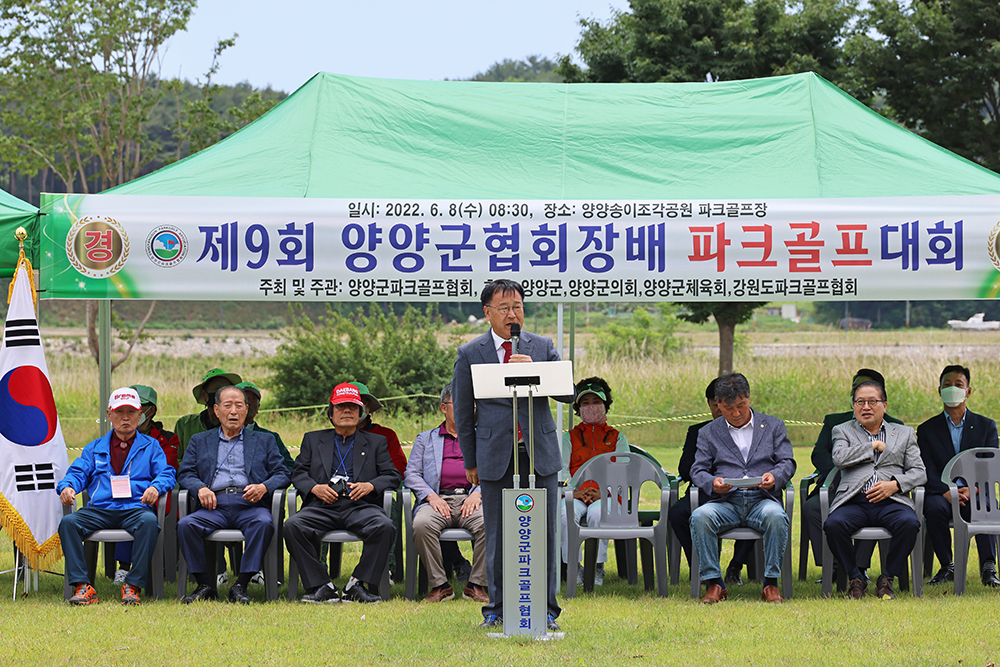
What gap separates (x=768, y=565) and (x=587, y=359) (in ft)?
41.2

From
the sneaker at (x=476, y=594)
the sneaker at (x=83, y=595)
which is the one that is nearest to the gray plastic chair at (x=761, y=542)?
the sneaker at (x=476, y=594)

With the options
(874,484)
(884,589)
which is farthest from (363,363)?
(884,589)

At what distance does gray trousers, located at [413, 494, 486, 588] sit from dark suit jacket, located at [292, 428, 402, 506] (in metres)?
0.28

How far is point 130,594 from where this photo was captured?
5602 mm

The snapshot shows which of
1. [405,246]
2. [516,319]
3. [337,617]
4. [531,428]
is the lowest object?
[337,617]

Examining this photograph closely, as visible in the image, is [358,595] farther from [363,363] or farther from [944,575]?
[363,363]

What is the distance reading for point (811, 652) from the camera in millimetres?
4508

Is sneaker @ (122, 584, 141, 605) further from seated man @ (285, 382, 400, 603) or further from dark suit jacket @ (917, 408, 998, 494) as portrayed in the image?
dark suit jacket @ (917, 408, 998, 494)

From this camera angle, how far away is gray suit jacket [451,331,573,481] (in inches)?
188

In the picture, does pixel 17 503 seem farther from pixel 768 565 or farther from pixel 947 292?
pixel 947 292

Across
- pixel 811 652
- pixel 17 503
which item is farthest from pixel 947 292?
pixel 17 503

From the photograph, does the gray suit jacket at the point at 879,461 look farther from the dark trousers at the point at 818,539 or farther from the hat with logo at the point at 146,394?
the hat with logo at the point at 146,394

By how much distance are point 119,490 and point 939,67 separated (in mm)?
13504

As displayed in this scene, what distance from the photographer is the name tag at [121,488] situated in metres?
5.75
